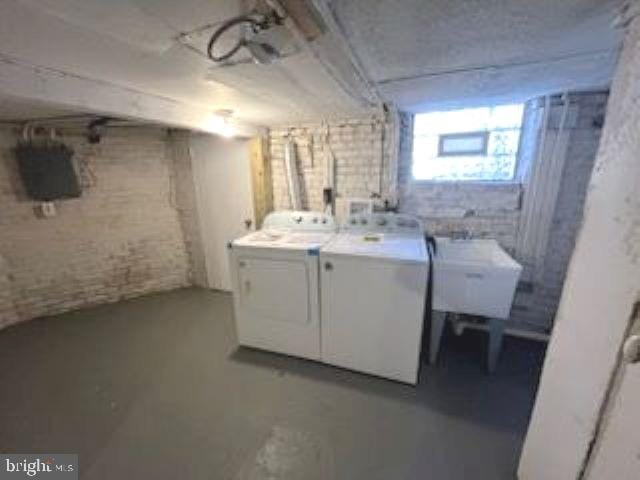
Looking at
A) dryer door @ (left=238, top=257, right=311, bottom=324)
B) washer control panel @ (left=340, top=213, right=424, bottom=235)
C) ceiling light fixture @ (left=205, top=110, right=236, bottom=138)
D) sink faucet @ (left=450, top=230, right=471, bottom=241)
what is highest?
ceiling light fixture @ (left=205, top=110, right=236, bottom=138)

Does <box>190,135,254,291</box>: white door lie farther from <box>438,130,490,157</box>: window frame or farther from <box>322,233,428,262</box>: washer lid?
<box>438,130,490,157</box>: window frame

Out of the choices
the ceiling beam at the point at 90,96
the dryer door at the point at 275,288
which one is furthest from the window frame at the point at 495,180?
the ceiling beam at the point at 90,96

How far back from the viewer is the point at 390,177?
2.86m

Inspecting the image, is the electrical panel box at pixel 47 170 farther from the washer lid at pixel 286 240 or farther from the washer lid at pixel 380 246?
the washer lid at pixel 380 246

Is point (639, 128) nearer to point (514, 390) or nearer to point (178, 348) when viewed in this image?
point (514, 390)

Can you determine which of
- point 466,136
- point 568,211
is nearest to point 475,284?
point 568,211

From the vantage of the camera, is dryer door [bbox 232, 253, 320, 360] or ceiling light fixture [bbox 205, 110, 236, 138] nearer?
dryer door [bbox 232, 253, 320, 360]

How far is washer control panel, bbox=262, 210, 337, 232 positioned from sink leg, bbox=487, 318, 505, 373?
150 centimetres

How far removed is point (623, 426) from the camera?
33.6 inches

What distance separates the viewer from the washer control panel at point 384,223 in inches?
102

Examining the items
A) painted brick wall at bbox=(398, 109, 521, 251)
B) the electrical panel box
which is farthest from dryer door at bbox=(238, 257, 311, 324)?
the electrical panel box

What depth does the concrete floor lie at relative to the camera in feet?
5.35

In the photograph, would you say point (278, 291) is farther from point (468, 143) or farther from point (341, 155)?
point (468, 143)

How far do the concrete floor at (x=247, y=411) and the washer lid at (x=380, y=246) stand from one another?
0.99 m
